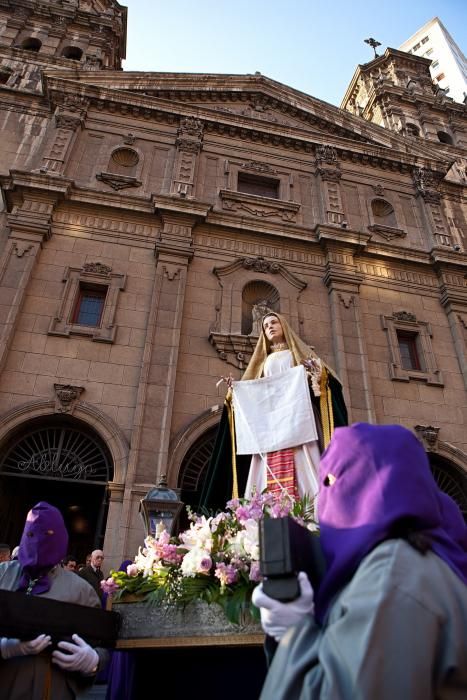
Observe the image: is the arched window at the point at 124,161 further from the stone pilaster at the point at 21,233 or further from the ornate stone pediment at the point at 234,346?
the ornate stone pediment at the point at 234,346

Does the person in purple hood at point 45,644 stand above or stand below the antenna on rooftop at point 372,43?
below

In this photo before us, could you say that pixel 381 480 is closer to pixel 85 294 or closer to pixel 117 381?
pixel 117 381

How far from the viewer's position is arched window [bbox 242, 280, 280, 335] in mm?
13645

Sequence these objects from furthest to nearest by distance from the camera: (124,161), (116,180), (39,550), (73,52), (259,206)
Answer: (73,52) → (124,161) → (259,206) → (116,180) → (39,550)

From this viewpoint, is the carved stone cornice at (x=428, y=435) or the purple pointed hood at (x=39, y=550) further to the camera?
the carved stone cornice at (x=428, y=435)

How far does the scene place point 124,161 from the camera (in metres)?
16.0

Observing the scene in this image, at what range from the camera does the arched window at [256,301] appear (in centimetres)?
1364

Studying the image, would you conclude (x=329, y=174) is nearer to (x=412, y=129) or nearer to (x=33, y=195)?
(x=33, y=195)

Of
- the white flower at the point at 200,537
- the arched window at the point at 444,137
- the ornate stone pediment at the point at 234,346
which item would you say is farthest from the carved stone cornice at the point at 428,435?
the arched window at the point at 444,137

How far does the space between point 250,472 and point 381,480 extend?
3531 millimetres

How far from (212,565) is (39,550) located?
1.18m

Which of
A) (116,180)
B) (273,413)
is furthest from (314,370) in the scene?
(116,180)

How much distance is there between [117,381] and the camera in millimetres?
11414

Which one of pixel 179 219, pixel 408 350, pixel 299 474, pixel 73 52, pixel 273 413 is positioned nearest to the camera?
pixel 299 474
